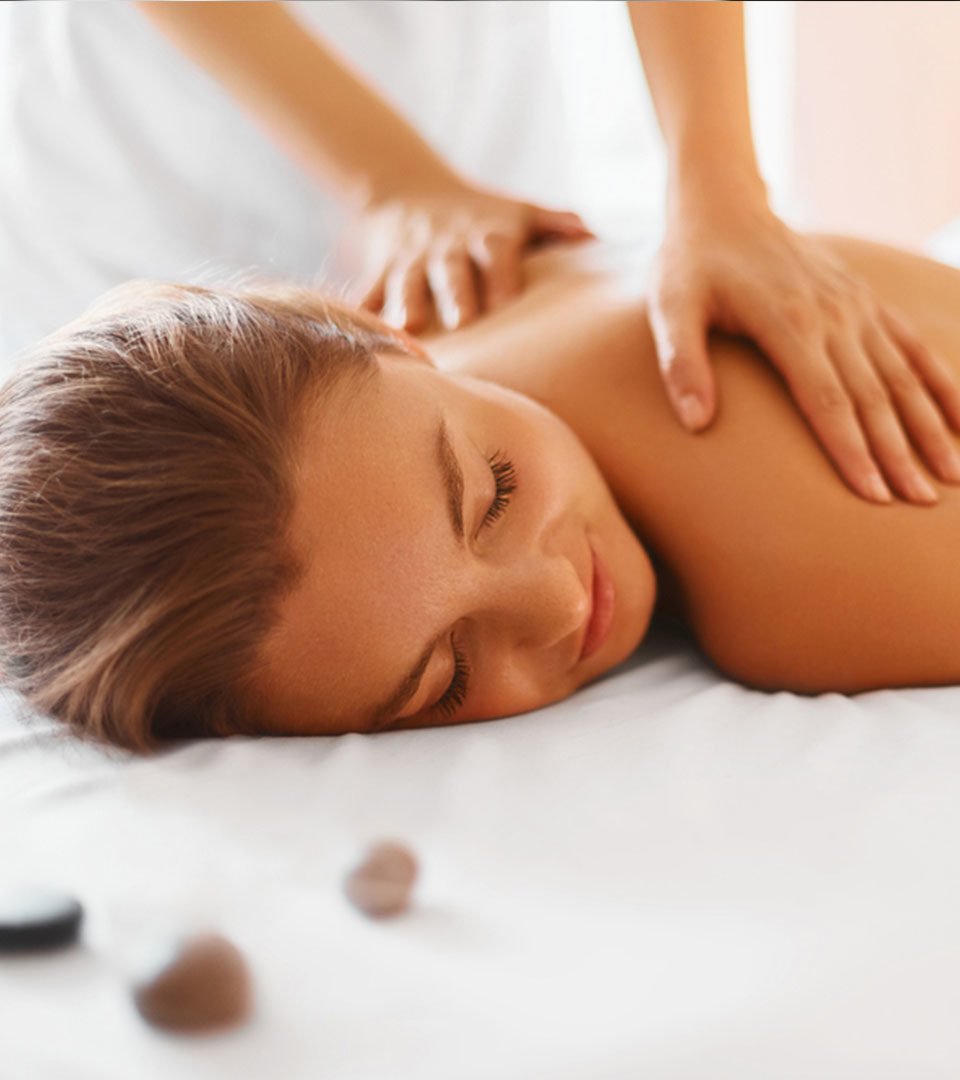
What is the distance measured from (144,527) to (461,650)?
0.66ft

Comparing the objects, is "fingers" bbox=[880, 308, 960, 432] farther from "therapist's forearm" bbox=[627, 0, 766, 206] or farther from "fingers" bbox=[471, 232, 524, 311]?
"fingers" bbox=[471, 232, 524, 311]

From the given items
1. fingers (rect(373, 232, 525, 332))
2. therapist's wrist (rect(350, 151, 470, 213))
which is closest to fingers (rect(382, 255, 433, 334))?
fingers (rect(373, 232, 525, 332))

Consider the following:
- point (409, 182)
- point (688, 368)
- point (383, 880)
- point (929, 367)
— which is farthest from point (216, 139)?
point (383, 880)

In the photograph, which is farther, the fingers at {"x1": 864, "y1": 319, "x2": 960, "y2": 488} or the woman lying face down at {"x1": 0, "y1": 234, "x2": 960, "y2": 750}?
the fingers at {"x1": 864, "y1": 319, "x2": 960, "y2": 488}

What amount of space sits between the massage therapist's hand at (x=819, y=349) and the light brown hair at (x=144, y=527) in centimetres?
30

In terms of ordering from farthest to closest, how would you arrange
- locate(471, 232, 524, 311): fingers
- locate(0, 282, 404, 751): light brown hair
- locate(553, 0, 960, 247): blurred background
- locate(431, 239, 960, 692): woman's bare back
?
1. locate(553, 0, 960, 247): blurred background
2. locate(471, 232, 524, 311): fingers
3. locate(431, 239, 960, 692): woman's bare back
4. locate(0, 282, 404, 751): light brown hair

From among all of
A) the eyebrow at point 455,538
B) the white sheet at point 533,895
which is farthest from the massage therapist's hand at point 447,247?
the white sheet at point 533,895

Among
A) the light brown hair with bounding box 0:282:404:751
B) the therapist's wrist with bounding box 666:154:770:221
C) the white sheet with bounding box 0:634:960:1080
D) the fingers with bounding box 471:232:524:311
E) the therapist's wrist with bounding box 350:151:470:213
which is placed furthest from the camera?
the therapist's wrist with bounding box 350:151:470:213

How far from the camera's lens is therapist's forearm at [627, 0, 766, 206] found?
102cm

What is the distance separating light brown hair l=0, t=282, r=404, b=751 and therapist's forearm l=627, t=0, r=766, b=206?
0.47 meters

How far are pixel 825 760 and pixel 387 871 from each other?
24cm

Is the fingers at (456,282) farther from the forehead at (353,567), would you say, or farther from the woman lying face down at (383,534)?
the forehead at (353,567)

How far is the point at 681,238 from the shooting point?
0.95m

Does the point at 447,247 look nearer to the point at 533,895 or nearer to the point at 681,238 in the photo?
the point at 681,238
